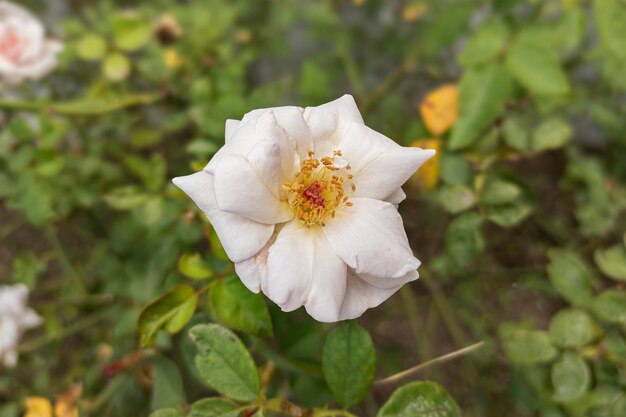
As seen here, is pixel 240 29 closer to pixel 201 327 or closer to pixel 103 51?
pixel 103 51

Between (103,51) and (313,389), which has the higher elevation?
(103,51)

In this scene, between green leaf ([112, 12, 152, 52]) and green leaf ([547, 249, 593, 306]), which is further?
green leaf ([112, 12, 152, 52])

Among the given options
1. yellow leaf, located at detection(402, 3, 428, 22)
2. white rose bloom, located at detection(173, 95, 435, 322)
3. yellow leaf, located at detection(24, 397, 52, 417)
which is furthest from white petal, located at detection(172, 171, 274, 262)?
yellow leaf, located at detection(402, 3, 428, 22)

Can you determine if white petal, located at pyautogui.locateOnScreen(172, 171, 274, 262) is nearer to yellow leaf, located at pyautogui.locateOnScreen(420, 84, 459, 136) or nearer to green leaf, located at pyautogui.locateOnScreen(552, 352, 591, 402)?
green leaf, located at pyautogui.locateOnScreen(552, 352, 591, 402)

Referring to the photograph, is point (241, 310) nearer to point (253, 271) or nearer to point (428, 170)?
point (253, 271)

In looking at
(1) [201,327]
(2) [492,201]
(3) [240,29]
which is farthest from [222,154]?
(3) [240,29]
